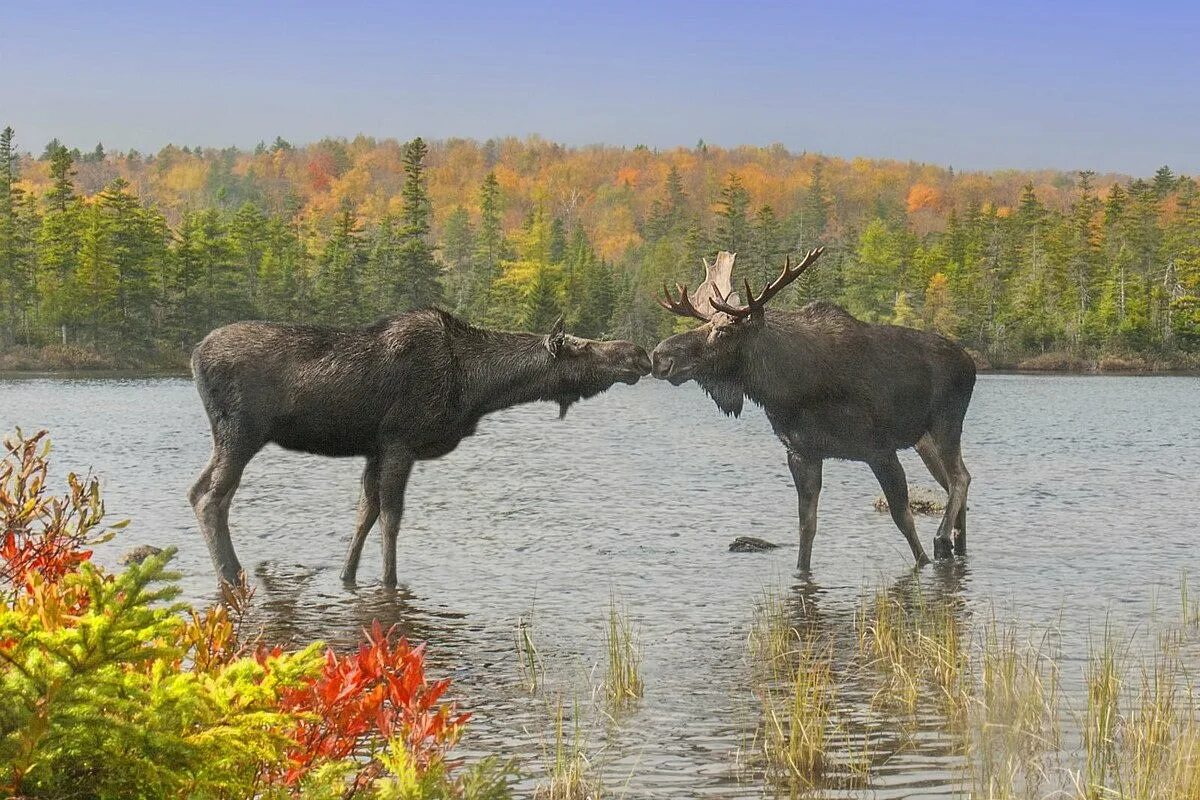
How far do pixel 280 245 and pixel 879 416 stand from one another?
111159 mm

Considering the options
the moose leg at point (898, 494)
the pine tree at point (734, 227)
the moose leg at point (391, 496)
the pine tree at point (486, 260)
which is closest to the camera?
the moose leg at point (391, 496)

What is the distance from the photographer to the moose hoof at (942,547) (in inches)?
565

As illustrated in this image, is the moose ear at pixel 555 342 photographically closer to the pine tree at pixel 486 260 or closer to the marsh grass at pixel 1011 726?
the marsh grass at pixel 1011 726

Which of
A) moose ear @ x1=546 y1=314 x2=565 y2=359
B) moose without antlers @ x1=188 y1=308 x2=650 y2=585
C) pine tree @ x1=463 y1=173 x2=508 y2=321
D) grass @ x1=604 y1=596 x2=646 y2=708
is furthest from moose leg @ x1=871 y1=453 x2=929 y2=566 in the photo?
pine tree @ x1=463 y1=173 x2=508 y2=321

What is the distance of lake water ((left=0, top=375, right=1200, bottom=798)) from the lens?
809 centimetres

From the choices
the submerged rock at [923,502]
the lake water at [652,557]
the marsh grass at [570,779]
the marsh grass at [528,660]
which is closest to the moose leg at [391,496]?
the lake water at [652,557]

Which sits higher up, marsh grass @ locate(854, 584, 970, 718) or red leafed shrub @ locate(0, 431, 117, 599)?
red leafed shrub @ locate(0, 431, 117, 599)

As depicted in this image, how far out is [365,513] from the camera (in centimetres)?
1302

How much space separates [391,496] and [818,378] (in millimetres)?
4053

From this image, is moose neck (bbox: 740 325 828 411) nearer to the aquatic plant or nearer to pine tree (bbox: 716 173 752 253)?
the aquatic plant

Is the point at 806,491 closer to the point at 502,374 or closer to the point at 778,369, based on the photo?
the point at 778,369

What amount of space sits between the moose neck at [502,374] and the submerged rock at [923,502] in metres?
6.43

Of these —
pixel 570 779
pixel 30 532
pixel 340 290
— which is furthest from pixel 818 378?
pixel 340 290

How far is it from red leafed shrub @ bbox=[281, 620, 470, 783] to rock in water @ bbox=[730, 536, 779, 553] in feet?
37.6
